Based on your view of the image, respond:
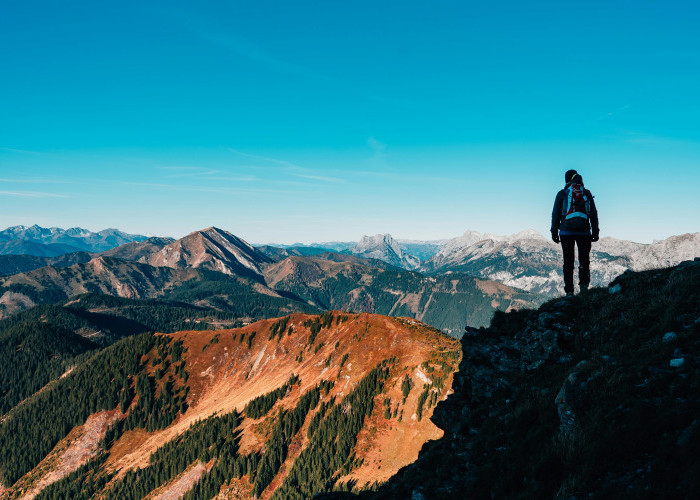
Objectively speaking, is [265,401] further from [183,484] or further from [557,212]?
[557,212]

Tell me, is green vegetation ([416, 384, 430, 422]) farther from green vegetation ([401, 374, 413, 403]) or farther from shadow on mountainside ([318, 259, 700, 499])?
shadow on mountainside ([318, 259, 700, 499])

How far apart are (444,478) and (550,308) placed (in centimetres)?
1249

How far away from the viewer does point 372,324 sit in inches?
6403

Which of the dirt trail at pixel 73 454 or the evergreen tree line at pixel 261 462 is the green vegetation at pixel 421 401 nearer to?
the evergreen tree line at pixel 261 462

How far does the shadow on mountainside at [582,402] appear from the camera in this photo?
9.96 m

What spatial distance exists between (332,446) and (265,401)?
40955mm

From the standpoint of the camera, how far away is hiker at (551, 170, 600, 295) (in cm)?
2288

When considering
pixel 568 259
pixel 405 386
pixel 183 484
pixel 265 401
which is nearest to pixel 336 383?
pixel 265 401

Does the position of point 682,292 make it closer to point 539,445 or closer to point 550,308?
point 550,308

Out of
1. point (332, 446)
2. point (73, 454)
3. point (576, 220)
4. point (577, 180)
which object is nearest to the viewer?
point (576, 220)

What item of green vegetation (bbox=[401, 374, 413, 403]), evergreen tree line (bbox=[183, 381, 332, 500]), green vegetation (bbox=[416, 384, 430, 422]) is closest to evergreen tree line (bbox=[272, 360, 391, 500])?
evergreen tree line (bbox=[183, 381, 332, 500])

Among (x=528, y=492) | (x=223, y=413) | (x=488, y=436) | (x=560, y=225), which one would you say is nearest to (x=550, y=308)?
(x=560, y=225)

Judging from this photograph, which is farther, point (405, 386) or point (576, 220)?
point (405, 386)

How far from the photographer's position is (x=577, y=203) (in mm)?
22953
